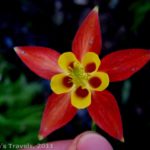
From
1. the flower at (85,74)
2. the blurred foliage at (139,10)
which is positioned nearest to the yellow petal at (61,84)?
the flower at (85,74)

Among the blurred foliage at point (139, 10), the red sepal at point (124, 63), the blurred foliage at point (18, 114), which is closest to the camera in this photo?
the red sepal at point (124, 63)

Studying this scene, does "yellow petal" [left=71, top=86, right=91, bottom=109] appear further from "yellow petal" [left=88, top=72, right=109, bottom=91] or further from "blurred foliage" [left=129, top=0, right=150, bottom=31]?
"blurred foliage" [left=129, top=0, right=150, bottom=31]

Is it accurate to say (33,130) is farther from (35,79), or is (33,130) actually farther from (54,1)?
(54,1)

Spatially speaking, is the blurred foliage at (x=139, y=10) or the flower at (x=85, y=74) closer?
the flower at (x=85, y=74)

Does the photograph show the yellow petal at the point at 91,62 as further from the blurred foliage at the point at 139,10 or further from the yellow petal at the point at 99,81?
the blurred foliage at the point at 139,10

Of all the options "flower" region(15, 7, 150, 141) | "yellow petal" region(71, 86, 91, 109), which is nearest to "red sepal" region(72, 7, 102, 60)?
"flower" region(15, 7, 150, 141)

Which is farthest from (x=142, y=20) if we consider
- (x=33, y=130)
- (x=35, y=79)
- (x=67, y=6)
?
(x=33, y=130)
